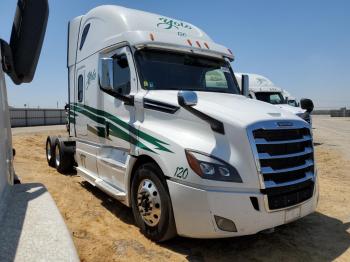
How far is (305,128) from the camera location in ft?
16.1

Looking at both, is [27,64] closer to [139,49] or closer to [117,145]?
[139,49]

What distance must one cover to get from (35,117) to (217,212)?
33.8m

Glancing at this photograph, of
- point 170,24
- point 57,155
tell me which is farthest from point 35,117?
point 170,24

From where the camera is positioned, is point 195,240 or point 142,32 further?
point 142,32

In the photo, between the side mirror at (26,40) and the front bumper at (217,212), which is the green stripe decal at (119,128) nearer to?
the front bumper at (217,212)

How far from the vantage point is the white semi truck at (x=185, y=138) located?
4113 mm

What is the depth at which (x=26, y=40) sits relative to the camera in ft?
6.52

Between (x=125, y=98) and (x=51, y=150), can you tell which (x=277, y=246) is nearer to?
(x=125, y=98)

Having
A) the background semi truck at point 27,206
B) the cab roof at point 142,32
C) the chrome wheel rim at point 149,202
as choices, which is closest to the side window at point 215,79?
the cab roof at point 142,32

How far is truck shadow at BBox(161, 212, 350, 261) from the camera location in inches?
176

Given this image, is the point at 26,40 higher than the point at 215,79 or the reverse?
higher

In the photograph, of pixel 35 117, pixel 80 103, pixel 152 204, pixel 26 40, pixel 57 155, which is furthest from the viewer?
pixel 35 117

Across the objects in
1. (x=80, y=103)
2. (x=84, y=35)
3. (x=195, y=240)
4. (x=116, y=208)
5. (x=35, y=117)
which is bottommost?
(x=35, y=117)

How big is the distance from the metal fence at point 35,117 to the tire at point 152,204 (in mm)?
28804
